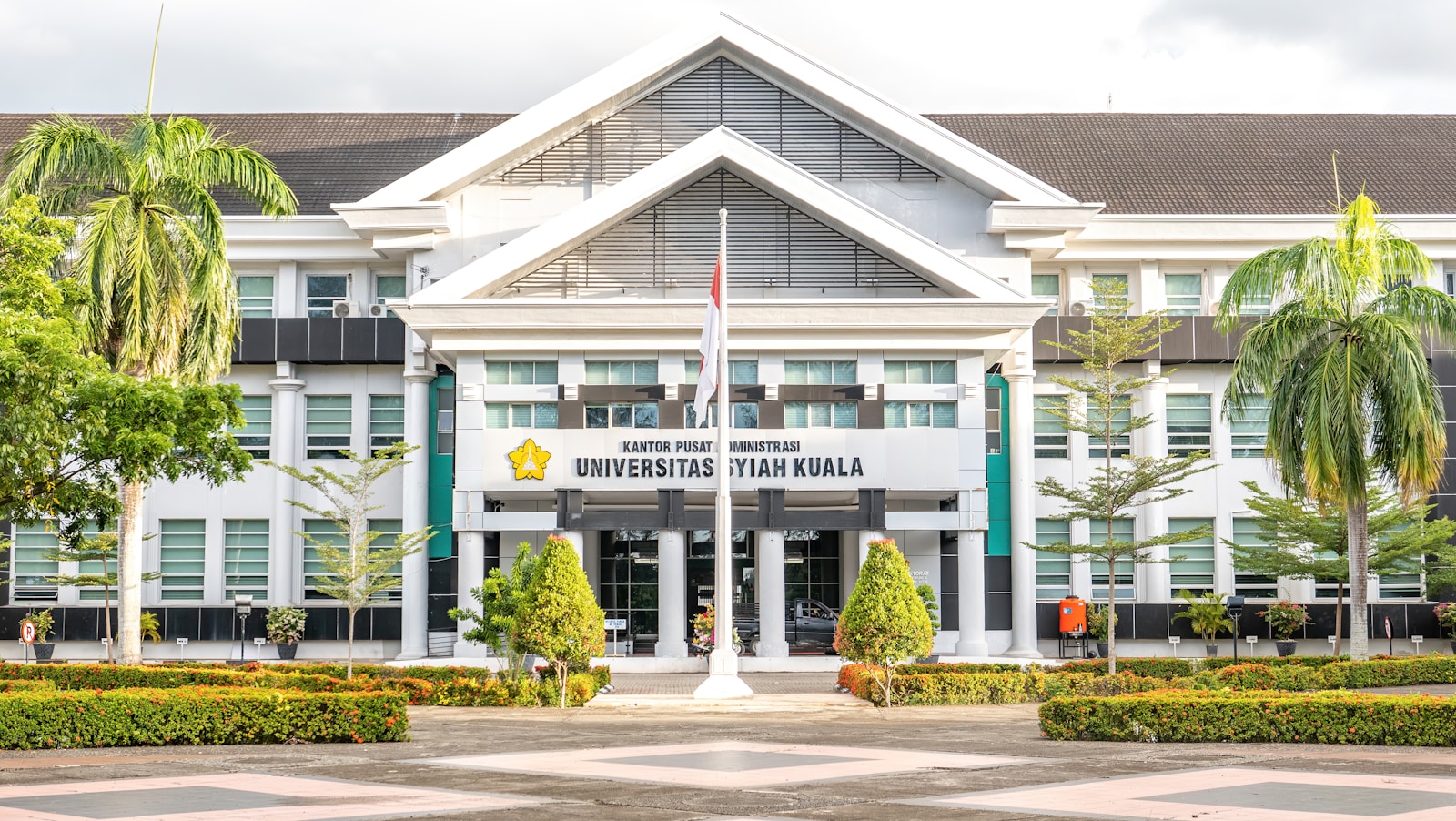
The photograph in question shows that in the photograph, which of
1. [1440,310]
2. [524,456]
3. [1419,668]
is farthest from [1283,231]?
[524,456]

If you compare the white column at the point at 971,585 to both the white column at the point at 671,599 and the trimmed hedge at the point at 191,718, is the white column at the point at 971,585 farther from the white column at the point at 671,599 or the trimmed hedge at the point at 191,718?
the trimmed hedge at the point at 191,718

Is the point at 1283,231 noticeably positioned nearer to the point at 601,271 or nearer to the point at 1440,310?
the point at 1440,310

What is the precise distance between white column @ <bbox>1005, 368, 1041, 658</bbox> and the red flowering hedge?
1931 cm

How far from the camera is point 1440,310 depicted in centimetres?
2734

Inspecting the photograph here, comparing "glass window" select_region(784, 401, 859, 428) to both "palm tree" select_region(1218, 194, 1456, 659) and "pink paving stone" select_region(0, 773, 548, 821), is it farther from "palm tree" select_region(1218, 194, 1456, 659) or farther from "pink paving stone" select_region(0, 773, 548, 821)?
"pink paving stone" select_region(0, 773, 548, 821)

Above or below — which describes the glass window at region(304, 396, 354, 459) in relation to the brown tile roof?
below

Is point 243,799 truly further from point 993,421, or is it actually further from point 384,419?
point 384,419

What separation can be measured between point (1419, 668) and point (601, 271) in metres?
21.0

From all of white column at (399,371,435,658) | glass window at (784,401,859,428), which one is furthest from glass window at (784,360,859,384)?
white column at (399,371,435,658)

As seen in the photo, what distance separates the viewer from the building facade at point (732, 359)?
35.4 metres

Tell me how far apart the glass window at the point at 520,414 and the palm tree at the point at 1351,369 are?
16212 mm

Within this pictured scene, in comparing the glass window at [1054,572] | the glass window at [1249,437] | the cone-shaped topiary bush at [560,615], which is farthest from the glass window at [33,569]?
the glass window at [1249,437]

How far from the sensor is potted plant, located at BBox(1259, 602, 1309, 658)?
1501 inches

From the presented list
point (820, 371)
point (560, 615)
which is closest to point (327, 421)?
point (820, 371)
